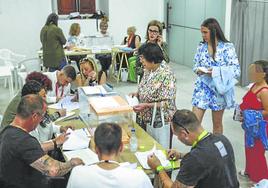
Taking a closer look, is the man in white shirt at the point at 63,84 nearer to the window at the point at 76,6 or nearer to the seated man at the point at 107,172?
the seated man at the point at 107,172

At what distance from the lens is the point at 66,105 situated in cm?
429

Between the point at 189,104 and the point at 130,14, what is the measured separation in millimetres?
4053

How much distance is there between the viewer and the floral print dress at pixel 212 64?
414cm

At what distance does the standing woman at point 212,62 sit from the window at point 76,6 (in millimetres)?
6246

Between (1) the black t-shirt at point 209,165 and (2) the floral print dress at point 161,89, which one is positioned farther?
(2) the floral print dress at point 161,89

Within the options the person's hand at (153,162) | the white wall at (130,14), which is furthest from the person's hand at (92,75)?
the white wall at (130,14)

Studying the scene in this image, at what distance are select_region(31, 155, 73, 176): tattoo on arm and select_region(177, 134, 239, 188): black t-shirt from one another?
0.75 metres

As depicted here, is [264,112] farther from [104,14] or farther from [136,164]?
[104,14]

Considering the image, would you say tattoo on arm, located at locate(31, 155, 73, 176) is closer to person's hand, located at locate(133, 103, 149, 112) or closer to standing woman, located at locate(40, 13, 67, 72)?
person's hand, located at locate(133, 103, 149, 112)

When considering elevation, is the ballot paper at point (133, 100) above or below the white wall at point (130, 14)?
below

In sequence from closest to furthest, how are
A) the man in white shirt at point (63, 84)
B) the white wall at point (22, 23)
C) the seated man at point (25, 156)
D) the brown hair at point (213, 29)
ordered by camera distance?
the seated man at point (25, 156) → the brown hair at point (213, 29) → the man in white shirt at point (63, 84) → the white wall at point (22, 23)

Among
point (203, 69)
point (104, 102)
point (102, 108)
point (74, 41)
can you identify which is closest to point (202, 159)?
point (102, 108)

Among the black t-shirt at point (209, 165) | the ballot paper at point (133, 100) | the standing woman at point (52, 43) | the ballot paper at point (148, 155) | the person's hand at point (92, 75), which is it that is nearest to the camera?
the black t-shirt at point (209, 165)

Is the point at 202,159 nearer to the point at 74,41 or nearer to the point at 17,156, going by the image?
the point at 17,156
